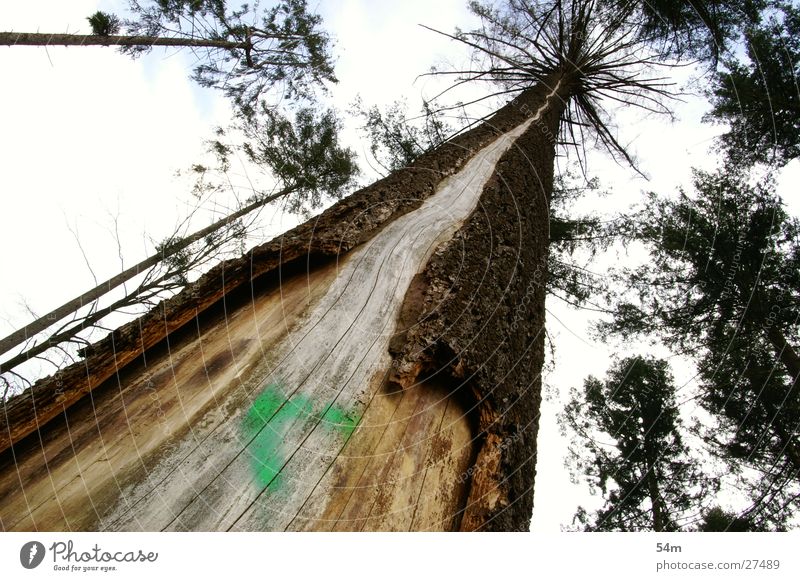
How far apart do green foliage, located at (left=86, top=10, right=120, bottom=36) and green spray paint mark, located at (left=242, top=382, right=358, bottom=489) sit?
238 inches

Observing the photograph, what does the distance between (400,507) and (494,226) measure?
4.96ft

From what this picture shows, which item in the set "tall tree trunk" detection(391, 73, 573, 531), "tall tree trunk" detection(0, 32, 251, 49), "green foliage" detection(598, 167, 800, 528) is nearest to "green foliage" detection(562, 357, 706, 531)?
A: "green foliage" detection(598, 167, 800, 528)

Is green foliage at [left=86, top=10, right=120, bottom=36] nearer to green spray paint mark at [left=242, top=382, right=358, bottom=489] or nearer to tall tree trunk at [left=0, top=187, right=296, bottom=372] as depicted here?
tall tree trunk at [left=0, top=187, right=296, bottom=372]

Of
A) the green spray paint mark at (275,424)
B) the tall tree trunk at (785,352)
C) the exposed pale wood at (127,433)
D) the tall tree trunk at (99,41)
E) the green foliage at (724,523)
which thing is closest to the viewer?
the exposed pale wood at (127,433)

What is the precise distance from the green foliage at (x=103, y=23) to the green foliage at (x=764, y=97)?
317 inches

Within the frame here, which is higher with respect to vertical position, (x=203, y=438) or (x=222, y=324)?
(x=222, y=324)

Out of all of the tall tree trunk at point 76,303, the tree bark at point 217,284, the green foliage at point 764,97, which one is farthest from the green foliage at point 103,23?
the green foliage at point 764,97

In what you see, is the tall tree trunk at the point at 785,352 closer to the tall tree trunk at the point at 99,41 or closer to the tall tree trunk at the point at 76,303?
the tall tree trunk at the point at 76,303

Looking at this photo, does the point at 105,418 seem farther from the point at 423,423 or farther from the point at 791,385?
the point at 791,385

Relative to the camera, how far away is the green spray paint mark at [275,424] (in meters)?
1.18

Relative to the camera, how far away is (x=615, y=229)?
245 inches

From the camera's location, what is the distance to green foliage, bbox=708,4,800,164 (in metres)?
5.80

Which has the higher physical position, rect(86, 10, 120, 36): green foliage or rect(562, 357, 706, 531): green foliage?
rect(86, 10, 120, 36): green foliage
